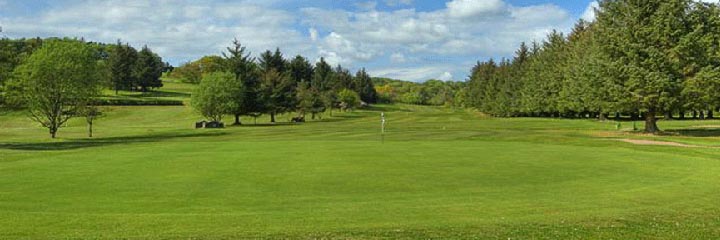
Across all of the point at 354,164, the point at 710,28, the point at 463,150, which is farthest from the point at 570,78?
the point at 354,164

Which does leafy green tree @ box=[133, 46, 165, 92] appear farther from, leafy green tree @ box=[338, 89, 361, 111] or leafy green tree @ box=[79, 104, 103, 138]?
leafy green tree @ box=[79, 104, 103, 138]

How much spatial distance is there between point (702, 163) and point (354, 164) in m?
16.2

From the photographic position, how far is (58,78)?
57.2 m

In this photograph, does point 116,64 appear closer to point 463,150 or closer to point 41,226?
point 463,150

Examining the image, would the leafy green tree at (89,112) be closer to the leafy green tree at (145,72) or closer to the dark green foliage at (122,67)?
the dark green foliage at (122,67)

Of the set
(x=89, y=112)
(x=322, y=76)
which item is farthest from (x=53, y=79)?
(x=322, y=76)

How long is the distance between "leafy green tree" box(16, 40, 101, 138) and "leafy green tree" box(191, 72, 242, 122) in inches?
981

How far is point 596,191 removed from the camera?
60.1 feet

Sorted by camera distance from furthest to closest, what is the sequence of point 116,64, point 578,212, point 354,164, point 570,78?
1. point 116,64
2. point 570,78
3. point 354,164
4. point 578,212

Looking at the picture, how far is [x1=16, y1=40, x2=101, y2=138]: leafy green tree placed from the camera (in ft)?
185

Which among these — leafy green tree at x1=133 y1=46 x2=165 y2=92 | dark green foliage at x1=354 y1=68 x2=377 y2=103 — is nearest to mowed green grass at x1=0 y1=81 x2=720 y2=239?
leafy green tree at x1=133 y1=46 x2=165 y2=92

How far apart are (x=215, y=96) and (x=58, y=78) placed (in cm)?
2888

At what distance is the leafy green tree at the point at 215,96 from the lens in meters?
84.8

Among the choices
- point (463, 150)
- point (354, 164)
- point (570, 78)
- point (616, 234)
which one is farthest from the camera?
point (570, 78)
